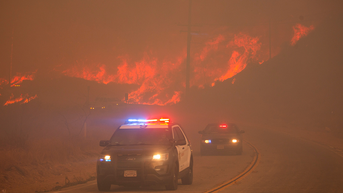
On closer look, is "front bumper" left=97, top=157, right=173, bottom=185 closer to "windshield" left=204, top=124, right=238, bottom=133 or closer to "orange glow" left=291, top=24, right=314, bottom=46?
"windshield" left=204, top=124, right=238, bottom=133

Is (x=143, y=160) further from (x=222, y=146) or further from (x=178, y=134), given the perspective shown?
(x=222, y=146)

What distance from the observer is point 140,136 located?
1078 centimetres

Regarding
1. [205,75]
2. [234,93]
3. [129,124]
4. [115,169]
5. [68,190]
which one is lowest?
[68,190]

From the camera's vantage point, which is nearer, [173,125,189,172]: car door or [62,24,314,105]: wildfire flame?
[173,125,189,172]: car door

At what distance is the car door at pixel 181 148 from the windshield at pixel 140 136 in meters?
0.40

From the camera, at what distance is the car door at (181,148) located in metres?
10.6

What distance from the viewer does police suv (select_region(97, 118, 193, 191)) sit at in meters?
9.43

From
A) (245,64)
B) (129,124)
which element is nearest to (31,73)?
(245,64)

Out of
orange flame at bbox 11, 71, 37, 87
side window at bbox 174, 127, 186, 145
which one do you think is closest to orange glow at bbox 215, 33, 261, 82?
orange flame at bbox 11, 71, 37, 87

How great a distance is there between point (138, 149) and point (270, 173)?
563 centimetres

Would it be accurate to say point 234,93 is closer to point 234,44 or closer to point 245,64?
point 245,64

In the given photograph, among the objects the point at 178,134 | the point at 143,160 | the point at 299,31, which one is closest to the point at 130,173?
the point at 143,160

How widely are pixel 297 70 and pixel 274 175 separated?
178 feet

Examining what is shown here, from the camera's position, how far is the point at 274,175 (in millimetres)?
12703
